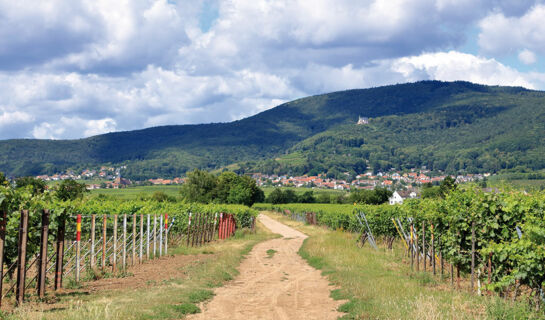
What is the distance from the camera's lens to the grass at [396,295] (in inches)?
389

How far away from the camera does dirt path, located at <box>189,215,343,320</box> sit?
12.1m

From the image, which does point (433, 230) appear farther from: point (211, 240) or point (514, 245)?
point (211, 240)

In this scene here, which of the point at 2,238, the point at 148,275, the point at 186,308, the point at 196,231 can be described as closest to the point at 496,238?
the point at 186,308

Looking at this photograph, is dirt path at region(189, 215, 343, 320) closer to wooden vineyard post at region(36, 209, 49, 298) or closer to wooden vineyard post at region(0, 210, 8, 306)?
wooden vineyard post at region(36, 209, 49, 298)

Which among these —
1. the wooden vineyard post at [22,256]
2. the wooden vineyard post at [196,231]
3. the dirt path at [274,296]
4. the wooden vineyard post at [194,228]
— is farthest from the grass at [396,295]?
the wooden vineyard post at [196,231]

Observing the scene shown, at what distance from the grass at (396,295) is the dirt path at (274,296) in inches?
20.7

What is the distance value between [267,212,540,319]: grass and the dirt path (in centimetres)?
53

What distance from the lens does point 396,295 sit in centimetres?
1297

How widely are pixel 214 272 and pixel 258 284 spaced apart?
6.81ft

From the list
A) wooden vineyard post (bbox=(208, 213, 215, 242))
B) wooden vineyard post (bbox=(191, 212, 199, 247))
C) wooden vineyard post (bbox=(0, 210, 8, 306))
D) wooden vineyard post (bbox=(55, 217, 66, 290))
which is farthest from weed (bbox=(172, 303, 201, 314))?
wooden vineyard post (bbox=(208, 213, 215, 242))

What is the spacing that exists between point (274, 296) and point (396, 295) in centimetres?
355

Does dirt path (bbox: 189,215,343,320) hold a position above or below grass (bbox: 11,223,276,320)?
below

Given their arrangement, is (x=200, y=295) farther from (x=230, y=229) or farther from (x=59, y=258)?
(x=230, y=229)

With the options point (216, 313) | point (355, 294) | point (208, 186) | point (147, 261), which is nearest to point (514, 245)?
point (355, 294)
